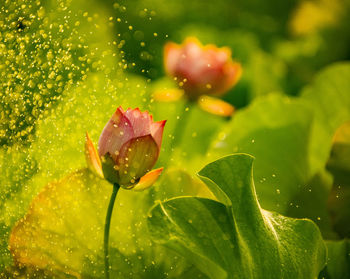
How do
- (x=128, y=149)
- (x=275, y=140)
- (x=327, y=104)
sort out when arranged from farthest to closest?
1. (x=327, y=104)
2. (x=275, y=140)
3. (x=128, y=149)

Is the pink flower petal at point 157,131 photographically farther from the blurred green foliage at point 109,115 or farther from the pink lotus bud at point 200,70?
the pink lotus bud at point 200,70

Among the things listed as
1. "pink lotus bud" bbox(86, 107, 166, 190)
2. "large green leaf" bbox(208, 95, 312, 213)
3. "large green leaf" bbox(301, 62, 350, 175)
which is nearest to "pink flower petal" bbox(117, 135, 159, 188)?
"pink lotus bud" bbox(86, 107, 166, 190)

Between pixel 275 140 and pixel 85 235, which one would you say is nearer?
pixel 85 235

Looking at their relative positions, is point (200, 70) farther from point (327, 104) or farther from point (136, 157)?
point (136, 157)

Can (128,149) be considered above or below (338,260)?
above

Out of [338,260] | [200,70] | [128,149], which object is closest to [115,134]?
[128,149]

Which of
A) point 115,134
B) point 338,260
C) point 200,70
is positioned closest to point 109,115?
point 115,134

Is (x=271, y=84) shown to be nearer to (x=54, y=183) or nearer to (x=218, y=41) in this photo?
(x=218, y=41)

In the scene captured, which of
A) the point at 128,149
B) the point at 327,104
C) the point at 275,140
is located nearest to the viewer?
the point at 128,149
